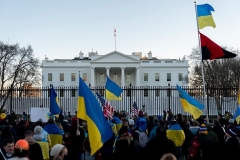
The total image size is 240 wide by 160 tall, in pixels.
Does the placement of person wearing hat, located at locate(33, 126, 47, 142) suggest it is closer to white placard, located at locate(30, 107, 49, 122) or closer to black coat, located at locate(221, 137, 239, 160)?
black coat, located at locate(221, 137, 239, 160)

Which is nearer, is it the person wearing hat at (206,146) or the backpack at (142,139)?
the person wearing hat at (206,146)

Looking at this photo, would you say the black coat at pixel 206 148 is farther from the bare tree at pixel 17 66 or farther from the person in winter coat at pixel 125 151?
the bare tree at pixel 17 66

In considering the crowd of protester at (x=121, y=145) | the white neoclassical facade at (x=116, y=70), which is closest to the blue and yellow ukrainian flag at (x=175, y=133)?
the crowd of protester at (x=121, y=145)

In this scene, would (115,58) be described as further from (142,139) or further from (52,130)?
(52,130)

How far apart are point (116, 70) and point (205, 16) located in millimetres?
54403

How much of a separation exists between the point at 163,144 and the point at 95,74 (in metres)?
61.6

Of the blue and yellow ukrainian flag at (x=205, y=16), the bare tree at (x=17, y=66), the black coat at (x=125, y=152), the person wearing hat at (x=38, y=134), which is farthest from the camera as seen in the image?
the bare tree at (x=17, y=66)

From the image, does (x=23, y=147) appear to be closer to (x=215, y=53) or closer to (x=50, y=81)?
(x=215, y=53)

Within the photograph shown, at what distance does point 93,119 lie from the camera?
598cm

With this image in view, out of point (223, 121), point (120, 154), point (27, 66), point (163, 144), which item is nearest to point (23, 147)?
point (120, 154)

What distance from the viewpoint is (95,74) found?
2645 inches

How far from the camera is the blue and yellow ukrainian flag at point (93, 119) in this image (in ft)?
19.0

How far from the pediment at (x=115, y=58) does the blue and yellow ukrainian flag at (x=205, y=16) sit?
171 ft

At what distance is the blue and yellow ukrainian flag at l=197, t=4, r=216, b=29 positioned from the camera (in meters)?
13.0
